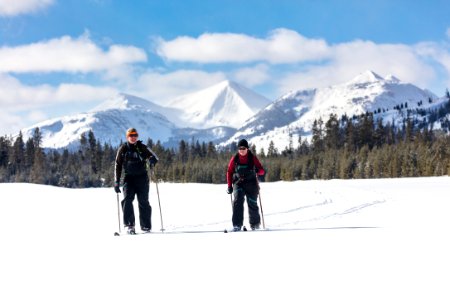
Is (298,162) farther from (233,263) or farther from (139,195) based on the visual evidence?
(233,263)

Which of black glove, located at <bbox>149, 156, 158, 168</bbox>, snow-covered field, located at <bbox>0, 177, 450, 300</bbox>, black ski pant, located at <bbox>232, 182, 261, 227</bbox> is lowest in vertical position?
snow-covered field, located at <bbox>0, 177, 450, 300</bbox>

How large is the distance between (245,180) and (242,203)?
666 mm

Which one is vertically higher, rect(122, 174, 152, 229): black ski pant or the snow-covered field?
rect(122, 174, 152, 229): black ski pant

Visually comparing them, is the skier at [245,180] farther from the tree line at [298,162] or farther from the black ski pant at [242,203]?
the tree line at [298,162]

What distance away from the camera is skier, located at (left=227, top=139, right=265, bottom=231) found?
12545mm

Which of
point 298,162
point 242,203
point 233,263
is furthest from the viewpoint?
point 298,162

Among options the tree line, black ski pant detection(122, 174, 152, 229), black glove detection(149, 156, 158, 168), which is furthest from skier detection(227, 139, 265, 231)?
the tree line

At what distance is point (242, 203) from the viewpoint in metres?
12.6

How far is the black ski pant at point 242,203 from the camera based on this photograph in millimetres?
12352

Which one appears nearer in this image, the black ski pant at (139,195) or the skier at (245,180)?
the black ski pant at (139,195)

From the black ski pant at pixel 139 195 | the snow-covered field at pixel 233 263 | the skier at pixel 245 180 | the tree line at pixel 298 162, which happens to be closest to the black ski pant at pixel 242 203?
the skier at pixel 245 180

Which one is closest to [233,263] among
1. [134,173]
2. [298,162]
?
[134,173]

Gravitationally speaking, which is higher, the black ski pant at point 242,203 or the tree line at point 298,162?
the tree line at point 298,162

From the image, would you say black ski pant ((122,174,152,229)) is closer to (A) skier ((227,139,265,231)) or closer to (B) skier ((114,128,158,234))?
(B) skier ((114,128,158,234))
